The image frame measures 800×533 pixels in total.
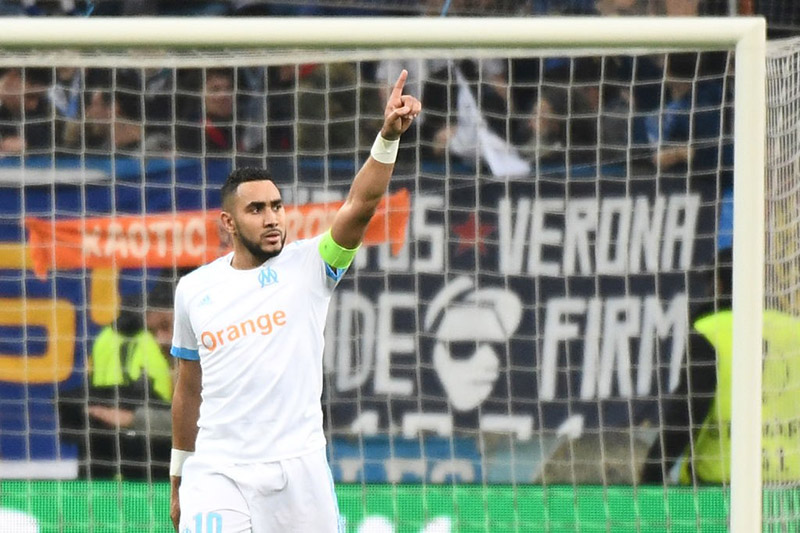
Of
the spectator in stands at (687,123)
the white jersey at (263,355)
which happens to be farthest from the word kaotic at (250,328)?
the spectator in stands at (687,123)

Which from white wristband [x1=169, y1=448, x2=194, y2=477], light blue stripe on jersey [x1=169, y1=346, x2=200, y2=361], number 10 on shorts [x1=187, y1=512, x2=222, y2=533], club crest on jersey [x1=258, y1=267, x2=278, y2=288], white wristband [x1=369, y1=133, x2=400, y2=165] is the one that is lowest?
number 10 on shorts [x1=187, y1=512, x2=222, y2=533]

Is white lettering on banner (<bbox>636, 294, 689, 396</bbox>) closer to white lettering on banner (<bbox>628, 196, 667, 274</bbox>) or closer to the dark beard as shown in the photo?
white lettering on banner (<bbox>628, 196, 667, 274</bbox>)

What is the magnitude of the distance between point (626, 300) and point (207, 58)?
2.28 meters

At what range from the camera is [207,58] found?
592 cm

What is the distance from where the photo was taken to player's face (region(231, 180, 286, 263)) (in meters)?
4.11

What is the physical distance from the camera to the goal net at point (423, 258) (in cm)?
651

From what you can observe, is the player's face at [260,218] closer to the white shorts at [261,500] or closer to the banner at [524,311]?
the white shorts at [261,500]

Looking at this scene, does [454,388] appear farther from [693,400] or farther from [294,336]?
[294,336]

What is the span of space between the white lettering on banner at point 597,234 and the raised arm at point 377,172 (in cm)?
270

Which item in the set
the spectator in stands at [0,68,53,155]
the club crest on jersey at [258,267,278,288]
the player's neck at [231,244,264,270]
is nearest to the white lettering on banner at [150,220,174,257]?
the spectator in stands at [0,68,53,155]

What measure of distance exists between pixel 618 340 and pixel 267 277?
9.29ft

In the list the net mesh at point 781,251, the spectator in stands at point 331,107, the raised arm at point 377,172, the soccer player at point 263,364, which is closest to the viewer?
the raised arm at point 377,172

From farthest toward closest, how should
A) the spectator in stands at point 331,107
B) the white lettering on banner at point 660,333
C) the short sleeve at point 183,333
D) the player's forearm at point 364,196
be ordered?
the spectator in stands at point 331,107
the white lettering on banner at point 660,333
the short sleeve at point 183,333
the player's forearm at point 364,196

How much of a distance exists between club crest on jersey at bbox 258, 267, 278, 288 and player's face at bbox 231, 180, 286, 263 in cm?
4
